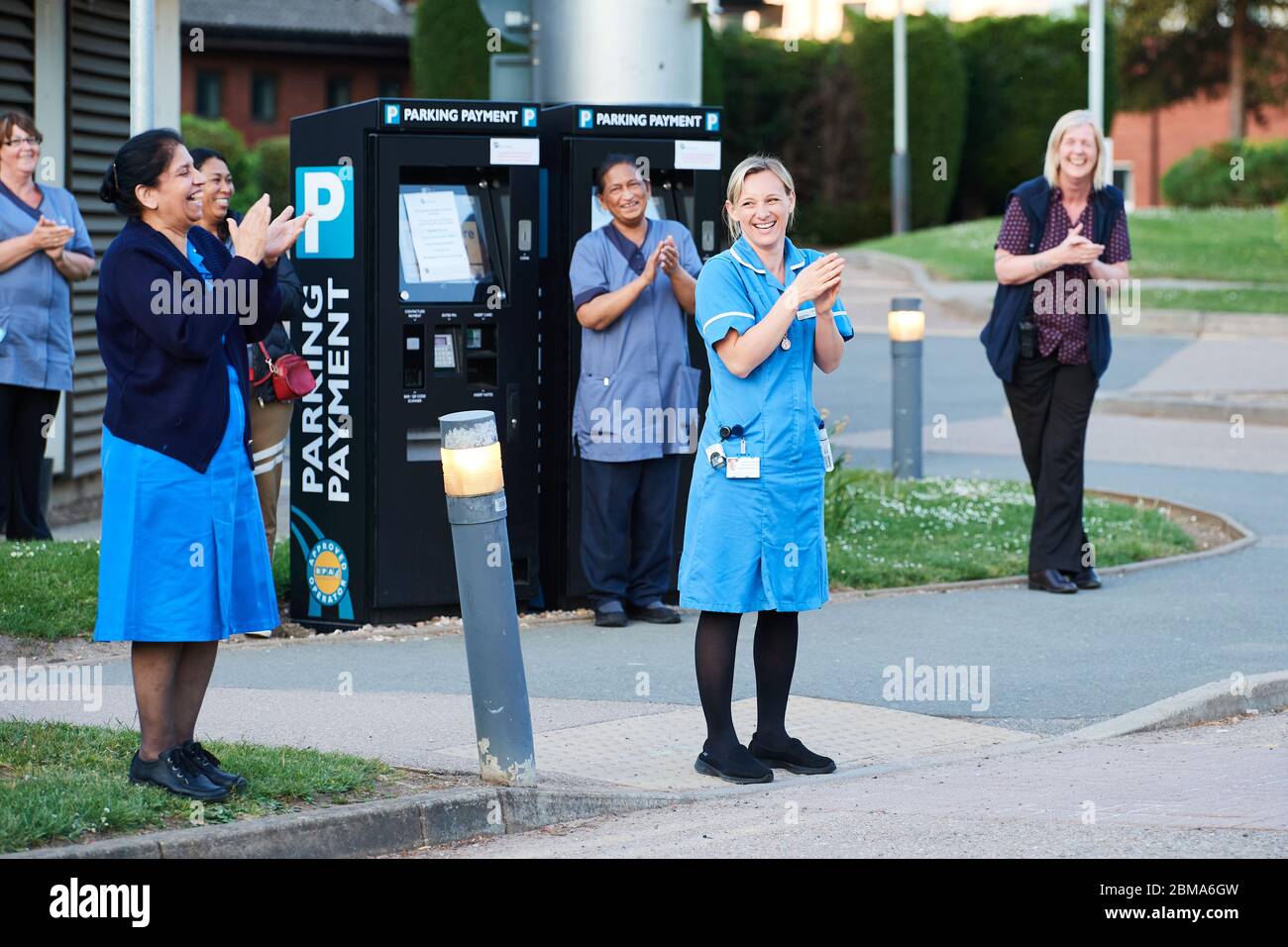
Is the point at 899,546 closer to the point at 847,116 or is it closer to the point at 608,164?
the point at 608,164

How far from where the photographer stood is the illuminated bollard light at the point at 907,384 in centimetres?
1312

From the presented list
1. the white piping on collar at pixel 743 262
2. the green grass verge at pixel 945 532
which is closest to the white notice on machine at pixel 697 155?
the green grass verge at pixel 945 532

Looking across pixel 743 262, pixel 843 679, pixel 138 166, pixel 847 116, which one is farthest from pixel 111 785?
pixel 847 116

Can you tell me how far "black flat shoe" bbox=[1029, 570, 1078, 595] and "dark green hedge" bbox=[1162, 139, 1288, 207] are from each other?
33599mm

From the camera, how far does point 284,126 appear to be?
48.0 m

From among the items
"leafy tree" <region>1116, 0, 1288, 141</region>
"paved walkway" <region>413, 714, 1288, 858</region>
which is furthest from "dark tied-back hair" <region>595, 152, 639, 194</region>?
"leafy tree" <region>1116, 0, 1288, 141</region>

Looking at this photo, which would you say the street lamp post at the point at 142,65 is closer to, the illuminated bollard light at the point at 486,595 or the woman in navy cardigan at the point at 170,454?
the woman in navy cardigan at the point at 170,454

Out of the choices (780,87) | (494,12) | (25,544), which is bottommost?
(25,544)

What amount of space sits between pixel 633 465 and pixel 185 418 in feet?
11.4

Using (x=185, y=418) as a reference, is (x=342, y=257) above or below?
above

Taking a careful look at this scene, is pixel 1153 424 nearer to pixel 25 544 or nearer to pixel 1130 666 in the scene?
pixel 1130 666

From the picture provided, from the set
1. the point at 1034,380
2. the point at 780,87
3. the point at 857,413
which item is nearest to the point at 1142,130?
the point at 780,87

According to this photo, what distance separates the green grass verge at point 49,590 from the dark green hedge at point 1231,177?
35.8 m
